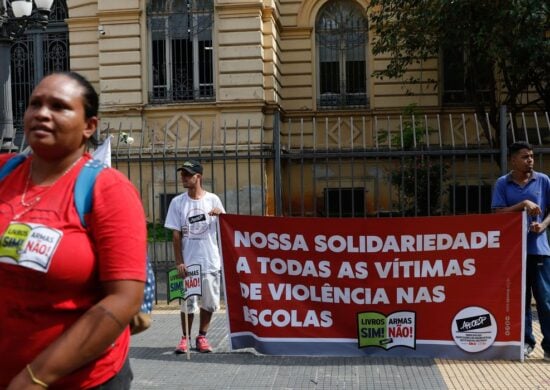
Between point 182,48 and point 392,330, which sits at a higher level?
point 182,48

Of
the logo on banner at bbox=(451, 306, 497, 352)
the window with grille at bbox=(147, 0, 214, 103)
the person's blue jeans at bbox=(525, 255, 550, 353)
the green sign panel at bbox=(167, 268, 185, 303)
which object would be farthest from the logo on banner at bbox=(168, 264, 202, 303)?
the window with grille at bbox=(147, 0, 214, 103)

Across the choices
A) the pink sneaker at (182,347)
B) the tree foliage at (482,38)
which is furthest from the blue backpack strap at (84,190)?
the tree foliage at (482,38)

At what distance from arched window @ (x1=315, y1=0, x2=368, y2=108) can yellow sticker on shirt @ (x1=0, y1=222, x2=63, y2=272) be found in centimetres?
1982

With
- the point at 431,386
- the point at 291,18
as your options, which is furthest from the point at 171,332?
the point at 291,18

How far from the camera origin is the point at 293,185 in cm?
1989

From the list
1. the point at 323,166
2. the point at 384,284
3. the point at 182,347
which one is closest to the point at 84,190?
the point at 384,284

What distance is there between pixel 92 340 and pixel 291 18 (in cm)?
2048

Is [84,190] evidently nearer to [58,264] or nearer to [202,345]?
[58,264]

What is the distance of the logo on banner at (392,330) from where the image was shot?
23.0ft

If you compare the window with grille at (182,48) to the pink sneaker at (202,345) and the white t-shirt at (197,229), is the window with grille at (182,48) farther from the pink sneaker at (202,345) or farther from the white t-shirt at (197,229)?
the pink sneaker at (202,345)

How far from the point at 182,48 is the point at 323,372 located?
15.0 m

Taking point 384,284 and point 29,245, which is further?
point 384,284

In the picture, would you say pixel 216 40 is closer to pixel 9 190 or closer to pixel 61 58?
pixel 61 58

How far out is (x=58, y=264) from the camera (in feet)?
7.81
